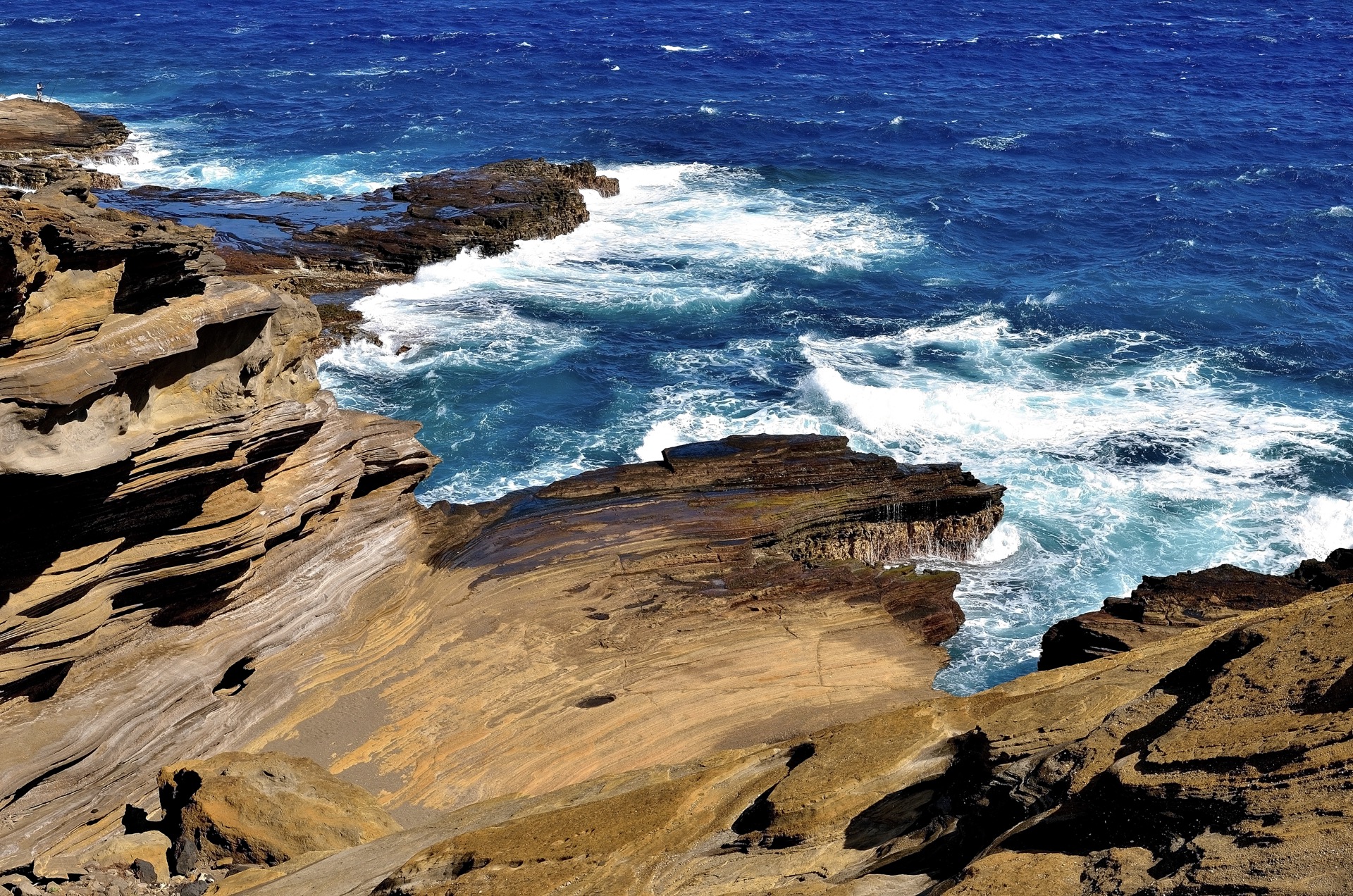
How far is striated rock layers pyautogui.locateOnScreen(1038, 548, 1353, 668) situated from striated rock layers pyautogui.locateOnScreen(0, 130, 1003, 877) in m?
2.62

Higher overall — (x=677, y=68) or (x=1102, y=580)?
(x=677, y=68)

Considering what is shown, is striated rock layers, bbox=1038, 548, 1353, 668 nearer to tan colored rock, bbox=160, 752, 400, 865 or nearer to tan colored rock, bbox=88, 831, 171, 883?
tan colored rock, bbox=160, 752, 400, 865

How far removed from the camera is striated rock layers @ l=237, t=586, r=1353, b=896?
28.0ft

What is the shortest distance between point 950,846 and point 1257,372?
31.1 metres

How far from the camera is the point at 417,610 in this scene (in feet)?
66.5

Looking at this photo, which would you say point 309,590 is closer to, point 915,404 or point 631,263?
point 915,404

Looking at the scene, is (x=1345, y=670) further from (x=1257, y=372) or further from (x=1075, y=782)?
(x=1257, y=372)

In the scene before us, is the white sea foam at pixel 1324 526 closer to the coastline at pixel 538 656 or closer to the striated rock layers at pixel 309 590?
the coastline at pixel 538 656

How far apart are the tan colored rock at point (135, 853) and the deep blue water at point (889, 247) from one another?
13985mm

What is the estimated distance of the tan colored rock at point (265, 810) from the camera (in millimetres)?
14266

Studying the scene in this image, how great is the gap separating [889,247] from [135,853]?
125 ft

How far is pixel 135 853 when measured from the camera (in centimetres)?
1455

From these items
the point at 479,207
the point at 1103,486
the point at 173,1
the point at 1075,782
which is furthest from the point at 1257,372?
the point at 173,1

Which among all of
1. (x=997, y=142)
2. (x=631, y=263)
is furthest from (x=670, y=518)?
(x=997, y=142)
